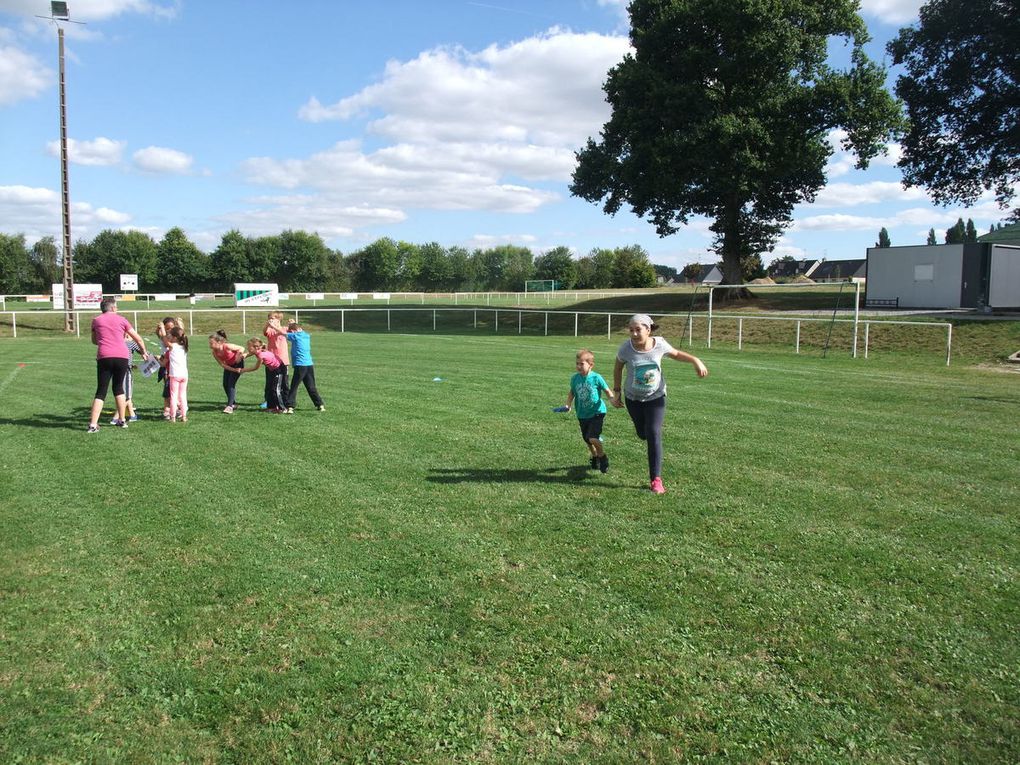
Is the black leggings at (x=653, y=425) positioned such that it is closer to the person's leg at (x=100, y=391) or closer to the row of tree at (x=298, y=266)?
the person's leg at (x=100, y=391)

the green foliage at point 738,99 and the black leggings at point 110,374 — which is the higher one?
the green foliage at point 738,99

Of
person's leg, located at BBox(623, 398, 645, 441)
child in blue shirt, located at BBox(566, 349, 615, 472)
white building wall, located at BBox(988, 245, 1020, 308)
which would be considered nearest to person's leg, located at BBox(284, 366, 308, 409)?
child in blue shirt, located at BBox(566, 349, 615, 472)

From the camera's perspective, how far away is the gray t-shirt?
716 centimetres

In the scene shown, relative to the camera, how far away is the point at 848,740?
3.30 m

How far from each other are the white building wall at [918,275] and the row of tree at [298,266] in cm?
5606

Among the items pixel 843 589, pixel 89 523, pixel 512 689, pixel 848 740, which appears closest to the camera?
pixel 848 740

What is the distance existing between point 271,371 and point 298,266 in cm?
8895

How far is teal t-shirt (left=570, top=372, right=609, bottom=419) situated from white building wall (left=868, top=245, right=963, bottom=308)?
31585 mm

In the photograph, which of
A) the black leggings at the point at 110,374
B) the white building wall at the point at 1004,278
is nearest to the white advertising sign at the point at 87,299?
the black leggings at the point at 110,374

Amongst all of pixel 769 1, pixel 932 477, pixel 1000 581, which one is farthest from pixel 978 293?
Result: pixel 1000 581

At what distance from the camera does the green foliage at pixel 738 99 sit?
32938 millimetres

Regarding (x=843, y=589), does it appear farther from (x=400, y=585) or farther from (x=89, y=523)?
(x=89, y=523)

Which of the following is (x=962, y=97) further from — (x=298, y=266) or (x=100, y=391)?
(x=298, y=266)

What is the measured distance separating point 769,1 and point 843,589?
34.8 m
